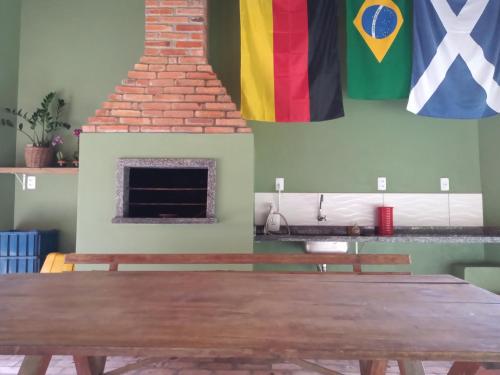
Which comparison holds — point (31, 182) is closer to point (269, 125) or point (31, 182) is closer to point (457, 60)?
point (269, 125)

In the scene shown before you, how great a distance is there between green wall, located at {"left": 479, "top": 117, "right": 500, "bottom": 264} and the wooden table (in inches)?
90.4

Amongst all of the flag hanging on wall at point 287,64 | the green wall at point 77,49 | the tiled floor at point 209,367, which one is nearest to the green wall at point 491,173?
the flag hanging on wall at point 287,64

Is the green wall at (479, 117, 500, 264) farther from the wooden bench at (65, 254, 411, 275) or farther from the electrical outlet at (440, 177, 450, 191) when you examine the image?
the wooden bench at (65, 254, 411, 275)

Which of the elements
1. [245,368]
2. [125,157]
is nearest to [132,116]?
[125,157]

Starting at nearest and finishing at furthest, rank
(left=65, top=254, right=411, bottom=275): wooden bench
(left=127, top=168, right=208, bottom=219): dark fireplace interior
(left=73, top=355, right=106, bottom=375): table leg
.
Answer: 1. (left=73, top=355, right=106, bottom=375): table leg
2. (left=65, top=254, right=411, bottom=275): wooden bench
3. (left=127, top=168, right=208, bottom=219): dark fireplace interior

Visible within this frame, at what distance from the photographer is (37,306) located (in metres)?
1.04

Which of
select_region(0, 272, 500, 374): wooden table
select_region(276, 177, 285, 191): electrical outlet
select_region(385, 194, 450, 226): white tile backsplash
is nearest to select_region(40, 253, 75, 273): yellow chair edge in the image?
select_region(0, 272, 500, 374): wooden table

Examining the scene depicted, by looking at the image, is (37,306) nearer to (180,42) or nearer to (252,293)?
(252,293)

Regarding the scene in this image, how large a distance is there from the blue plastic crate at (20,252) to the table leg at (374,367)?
8.96ft

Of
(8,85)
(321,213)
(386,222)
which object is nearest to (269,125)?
(321,213)

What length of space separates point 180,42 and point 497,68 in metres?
2.77

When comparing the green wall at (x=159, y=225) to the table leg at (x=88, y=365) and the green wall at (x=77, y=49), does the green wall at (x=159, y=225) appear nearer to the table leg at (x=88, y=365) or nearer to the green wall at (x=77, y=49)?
the green wall at (x=77, y=49)

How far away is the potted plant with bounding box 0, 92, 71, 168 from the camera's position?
2.95 meters

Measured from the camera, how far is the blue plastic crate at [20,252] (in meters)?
2.73
